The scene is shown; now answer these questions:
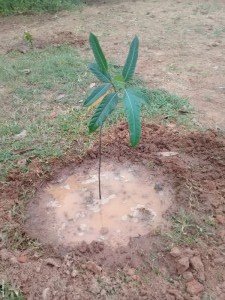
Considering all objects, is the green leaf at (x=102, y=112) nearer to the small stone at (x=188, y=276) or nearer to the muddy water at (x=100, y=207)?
the muddy water at (x=100, y=207)

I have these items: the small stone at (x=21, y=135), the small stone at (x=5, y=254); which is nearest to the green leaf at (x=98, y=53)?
the small stone at (x=5, y=254)

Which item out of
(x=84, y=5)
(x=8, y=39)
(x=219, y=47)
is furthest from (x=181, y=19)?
(x=8, y=39)

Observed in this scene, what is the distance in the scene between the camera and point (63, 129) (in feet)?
10.3

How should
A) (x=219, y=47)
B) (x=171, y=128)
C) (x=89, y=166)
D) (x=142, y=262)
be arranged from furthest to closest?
(x=219, y=47) < (x=171, y=128) < (x=89, y=166) < (x=142, y=262)

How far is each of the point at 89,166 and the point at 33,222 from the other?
61cm

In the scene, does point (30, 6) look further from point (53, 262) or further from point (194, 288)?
point (194, 288)

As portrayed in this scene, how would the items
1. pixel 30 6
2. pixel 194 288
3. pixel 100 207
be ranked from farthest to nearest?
1. pixel 30 6
2. pixel 100 207
3. pixel 194 288

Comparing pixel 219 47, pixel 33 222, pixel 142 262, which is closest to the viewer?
pixel 142 262

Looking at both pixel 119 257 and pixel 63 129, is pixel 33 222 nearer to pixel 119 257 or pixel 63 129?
pixel 119 257

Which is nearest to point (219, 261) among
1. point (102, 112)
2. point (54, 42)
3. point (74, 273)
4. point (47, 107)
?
point (74, 273)

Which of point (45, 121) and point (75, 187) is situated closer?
point (75, 187)

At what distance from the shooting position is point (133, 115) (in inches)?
71.7

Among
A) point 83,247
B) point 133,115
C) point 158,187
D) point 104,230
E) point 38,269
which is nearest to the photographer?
point 133,115

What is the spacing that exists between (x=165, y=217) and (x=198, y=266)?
40cm
